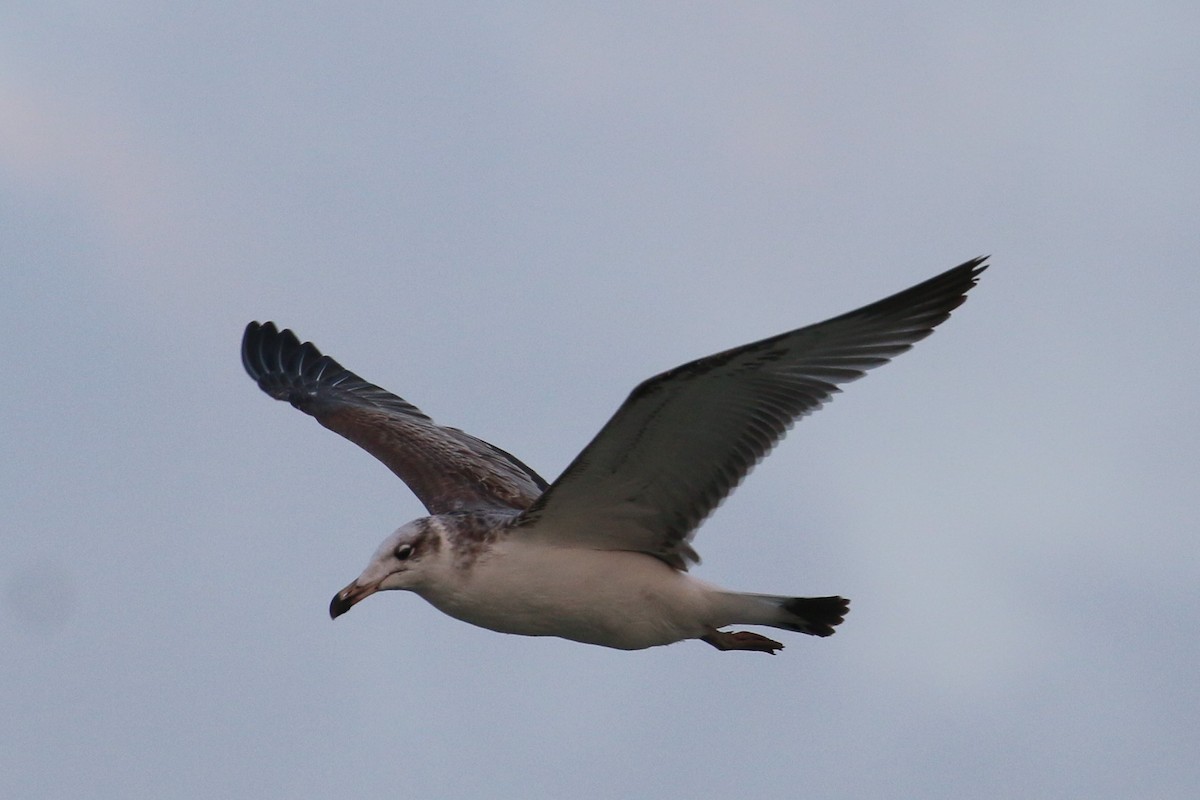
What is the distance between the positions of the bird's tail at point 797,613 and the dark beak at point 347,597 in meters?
2.47

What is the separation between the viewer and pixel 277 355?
688 inches

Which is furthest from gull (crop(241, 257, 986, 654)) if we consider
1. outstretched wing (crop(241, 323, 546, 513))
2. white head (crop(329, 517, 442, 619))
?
outstretched wing (crop(241, 323, 546, 513))

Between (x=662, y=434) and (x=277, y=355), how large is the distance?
8.50 meters

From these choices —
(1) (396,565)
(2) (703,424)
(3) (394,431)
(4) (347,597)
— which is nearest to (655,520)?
(2) (703,424)

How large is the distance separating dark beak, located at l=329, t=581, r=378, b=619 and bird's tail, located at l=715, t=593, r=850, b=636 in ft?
8.11

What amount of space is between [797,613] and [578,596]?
5.33ft

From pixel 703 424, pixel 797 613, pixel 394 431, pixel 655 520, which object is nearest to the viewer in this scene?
pixel 703 424

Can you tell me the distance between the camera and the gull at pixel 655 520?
9.44 meters

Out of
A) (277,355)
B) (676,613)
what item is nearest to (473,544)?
(676,613)

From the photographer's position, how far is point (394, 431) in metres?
14.6

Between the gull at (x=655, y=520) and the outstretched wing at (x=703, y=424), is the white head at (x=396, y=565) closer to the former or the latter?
the gull at (x=655, y=520)

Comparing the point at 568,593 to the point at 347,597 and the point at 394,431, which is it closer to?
the point at 347,597

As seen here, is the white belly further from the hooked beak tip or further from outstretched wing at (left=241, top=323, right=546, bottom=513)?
outstretched wing at (left=241, top=323, right=546, bottom=513)

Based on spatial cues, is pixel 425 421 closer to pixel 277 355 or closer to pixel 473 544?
pixel 277 355
